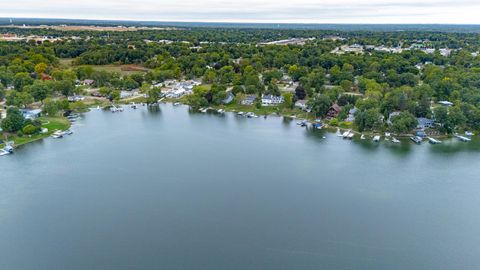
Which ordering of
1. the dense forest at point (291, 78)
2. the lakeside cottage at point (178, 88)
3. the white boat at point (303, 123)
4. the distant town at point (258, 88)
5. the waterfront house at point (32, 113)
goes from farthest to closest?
the lakeside cottage at point (178, 88) → the white boat at point (303, 123) → the waterfront house at point (32, 113) → the dense forest at point (291, 78) → the distant town at point (258, 88)

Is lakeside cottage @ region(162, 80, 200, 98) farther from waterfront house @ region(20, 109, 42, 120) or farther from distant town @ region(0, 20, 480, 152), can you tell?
waterfront house @ region(20, 109, 42, 120)

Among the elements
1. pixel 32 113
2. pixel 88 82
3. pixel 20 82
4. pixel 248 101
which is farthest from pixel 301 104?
pixel 20 82

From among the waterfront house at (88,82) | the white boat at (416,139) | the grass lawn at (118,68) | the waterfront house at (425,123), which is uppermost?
the grass lawn at (118,68)

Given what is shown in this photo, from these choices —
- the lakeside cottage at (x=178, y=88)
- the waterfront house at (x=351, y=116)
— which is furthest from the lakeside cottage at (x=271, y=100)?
the lakeside cottage at (x=178, y=88)

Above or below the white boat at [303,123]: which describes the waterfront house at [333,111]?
above

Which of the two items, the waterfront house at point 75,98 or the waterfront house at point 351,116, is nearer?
the waterfront house at point 351,116

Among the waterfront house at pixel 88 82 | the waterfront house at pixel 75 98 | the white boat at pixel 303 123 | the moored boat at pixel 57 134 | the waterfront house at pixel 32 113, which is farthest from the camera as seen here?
the waterfront house at pixel 88 82

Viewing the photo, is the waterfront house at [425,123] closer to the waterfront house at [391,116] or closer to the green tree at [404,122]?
the green tree at [404,122]

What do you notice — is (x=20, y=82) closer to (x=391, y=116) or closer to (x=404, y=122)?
(x=391, y=116)

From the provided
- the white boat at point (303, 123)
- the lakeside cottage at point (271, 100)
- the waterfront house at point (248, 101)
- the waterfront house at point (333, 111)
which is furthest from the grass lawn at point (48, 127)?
the waterfront house at point (333, 111)

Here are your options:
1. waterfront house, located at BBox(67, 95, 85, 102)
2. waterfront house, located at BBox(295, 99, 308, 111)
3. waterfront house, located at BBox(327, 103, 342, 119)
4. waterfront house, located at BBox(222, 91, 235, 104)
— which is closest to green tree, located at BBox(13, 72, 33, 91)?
waterfront house, located at BBox(67, 95, 85, 102)

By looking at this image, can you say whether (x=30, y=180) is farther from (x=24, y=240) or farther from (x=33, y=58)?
(x=33, y=58)
